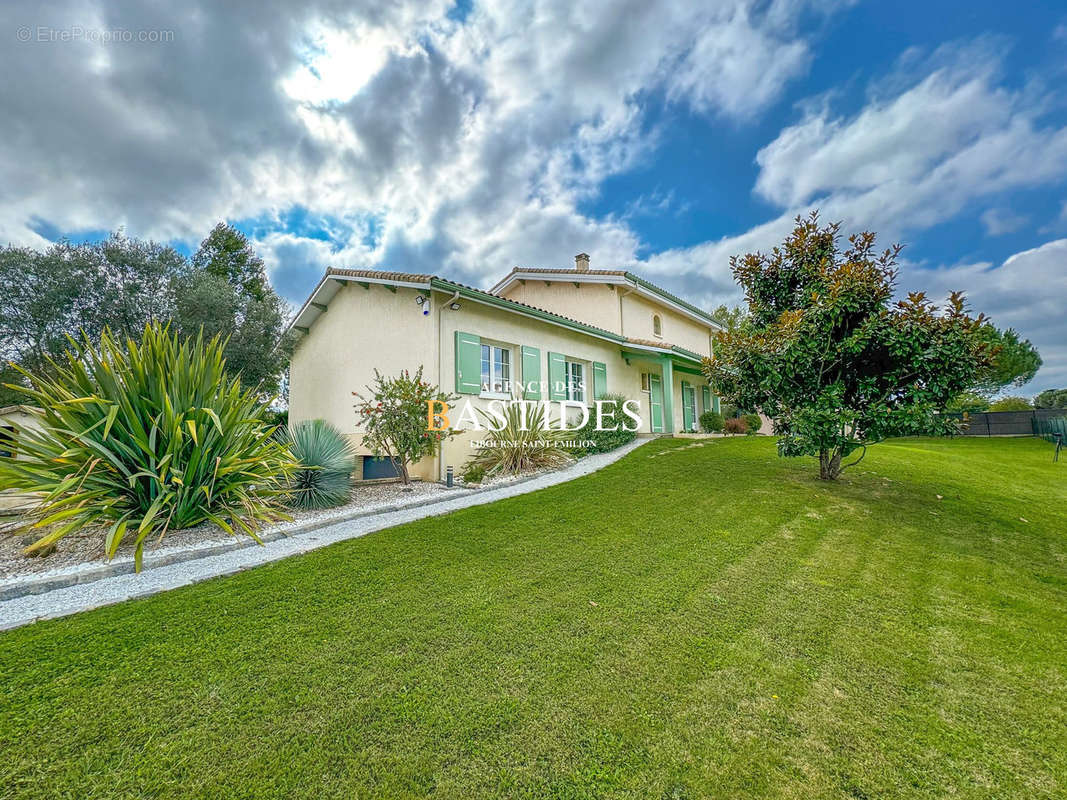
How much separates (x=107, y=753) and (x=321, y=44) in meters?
11.6

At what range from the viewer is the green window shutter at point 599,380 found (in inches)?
525

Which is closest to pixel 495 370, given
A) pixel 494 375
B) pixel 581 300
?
pixel 494 375

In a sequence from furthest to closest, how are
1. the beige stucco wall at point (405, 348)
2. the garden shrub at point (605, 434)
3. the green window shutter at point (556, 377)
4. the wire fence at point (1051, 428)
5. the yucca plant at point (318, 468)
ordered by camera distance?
the wire fence at point (1051, 428)
the green window shutter at point (556, 377)
the garden shrub at point (605, 434)
the beige stucco wall at point (405, 348)
the yucca plant at point (318, 468)

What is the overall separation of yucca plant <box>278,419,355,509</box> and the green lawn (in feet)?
8.12

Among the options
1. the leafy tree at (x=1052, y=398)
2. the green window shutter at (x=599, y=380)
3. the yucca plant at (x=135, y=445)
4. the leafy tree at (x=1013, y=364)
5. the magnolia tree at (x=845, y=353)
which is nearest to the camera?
the yucca plant at (x=135, y=445)

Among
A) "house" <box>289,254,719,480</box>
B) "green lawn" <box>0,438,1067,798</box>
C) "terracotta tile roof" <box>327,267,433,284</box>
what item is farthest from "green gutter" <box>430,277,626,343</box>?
"green lawn" <box>0,438,1067,798</box>

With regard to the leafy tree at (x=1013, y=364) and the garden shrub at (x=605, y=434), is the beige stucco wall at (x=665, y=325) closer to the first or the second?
the garden shrub at (x=605, y=434)

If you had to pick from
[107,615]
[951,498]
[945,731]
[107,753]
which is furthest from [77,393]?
[951,498]

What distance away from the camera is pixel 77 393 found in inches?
187

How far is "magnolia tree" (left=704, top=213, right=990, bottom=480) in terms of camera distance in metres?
5.93

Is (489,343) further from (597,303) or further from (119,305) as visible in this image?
(119,305)

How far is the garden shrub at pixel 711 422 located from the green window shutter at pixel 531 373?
955cm

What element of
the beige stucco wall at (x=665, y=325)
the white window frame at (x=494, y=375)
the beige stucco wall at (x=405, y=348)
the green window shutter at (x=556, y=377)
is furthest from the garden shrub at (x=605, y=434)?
the beige stucco wall at (x=665, y=325)

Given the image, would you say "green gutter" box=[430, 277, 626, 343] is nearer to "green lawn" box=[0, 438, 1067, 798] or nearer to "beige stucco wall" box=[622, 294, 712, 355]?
"beige stucco wall" box=[622, 294, 712, 355]
